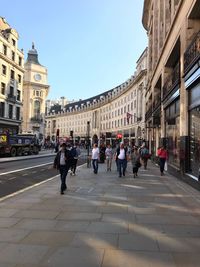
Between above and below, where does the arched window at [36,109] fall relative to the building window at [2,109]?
above

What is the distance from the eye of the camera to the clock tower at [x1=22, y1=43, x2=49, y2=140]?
294ft

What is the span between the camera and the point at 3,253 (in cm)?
517

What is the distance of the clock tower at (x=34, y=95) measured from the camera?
294 ft

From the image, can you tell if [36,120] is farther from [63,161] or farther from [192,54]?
[63,161]

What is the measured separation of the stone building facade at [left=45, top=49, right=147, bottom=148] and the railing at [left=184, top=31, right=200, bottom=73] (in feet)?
111

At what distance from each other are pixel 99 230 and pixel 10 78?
53.0 meters

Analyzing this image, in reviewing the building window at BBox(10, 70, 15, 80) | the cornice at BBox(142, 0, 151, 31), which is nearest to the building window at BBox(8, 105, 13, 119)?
the building window at BBox(10, 70, 15, 80)

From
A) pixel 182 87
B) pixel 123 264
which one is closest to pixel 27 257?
pixel 123 264

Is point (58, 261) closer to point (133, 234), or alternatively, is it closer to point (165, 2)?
point (133, 234)

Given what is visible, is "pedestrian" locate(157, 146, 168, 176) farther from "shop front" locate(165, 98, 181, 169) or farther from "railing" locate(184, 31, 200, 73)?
"railing" locate(184, 31, 200, 73)

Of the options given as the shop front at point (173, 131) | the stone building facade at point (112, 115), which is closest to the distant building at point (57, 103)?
the stone building facade at point (112, 115)

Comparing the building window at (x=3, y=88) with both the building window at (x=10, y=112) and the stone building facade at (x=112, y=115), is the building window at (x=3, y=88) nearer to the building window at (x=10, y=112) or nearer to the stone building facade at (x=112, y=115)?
the building window at (x=10, y=112)

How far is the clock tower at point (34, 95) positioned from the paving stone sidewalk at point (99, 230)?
7989cm

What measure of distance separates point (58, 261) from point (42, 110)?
9008 centimetres
